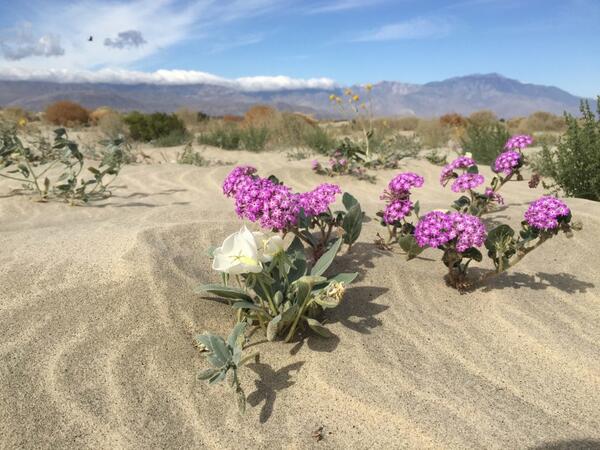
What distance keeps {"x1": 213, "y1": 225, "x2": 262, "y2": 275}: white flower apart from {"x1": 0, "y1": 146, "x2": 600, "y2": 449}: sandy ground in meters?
0.61

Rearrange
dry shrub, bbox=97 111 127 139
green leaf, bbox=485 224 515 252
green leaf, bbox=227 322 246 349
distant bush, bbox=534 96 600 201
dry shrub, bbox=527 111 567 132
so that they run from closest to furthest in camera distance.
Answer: green leaf, bbox=227 322 246 349
green leaf, bbox=485 224 515 252
distant bush, bbox=534 96 600 201
dry shrub, bbox=97 111 127 139
dry shrub, bbox=527 111 567 132

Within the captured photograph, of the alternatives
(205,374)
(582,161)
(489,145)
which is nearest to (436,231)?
(205,374)

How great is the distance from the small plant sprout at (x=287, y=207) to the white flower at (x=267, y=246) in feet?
1.31

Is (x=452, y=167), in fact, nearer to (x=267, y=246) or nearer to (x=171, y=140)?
(x=267, y=246)

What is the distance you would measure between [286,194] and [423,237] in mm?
801

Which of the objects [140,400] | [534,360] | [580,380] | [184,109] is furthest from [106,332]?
[184,109]

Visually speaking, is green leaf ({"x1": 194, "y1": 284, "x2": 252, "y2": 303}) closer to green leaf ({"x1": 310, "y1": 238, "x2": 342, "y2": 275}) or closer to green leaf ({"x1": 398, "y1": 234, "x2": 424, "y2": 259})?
green leaf ({"x1": 310, "y1": 238, "x2": 342, "y2": 275})

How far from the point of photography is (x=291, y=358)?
2.35m

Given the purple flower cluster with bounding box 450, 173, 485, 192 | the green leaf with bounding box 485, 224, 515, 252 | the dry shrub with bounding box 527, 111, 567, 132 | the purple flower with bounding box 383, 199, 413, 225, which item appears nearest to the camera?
the green leaf with bounding box 485, 224, 515, 252

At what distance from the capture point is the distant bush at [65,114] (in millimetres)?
21797

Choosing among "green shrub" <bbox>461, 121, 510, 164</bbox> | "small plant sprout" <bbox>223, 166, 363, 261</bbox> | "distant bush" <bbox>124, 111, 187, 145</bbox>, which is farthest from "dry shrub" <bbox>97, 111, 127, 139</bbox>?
"small plant sprout" <bbox>223, 166, 363, 261</bbox>

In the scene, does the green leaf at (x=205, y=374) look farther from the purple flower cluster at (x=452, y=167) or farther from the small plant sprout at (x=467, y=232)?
the purple flower cluster at (x=452, y=167)

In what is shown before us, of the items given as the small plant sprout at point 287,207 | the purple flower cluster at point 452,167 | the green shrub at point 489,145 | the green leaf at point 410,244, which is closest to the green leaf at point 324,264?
the small plant sprout at point 287,207

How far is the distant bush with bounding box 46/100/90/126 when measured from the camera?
21797mm
